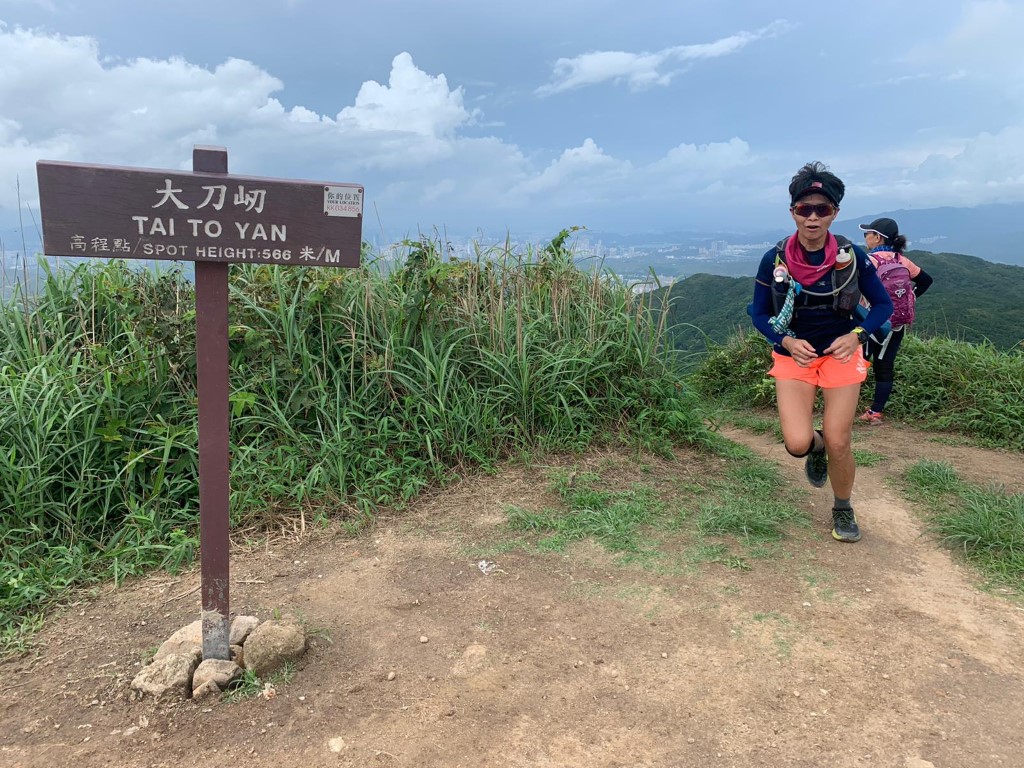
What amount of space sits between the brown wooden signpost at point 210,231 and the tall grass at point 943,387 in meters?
5.27

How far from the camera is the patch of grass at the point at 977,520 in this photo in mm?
3217

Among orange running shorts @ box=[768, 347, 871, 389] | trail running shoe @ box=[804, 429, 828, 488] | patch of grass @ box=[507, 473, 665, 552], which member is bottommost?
patch of grass @ box=[507, 473, 665, 552]

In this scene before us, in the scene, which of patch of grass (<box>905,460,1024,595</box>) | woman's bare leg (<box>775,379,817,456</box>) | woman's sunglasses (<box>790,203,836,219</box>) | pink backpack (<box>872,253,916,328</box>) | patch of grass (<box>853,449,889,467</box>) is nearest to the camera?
woman's sunglasses (<box>790,203,836,219</box>)

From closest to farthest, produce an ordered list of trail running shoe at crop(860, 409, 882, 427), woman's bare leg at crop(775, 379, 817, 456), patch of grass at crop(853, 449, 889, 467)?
woman's bare leg at crop(775, 379, 817, 456), patch of grass at crop(853, 449, 889, 467), trail running shoe at crop(860, 409, 882, 427)

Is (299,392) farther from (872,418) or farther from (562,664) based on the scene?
(872,418)

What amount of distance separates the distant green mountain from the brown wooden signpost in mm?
3452

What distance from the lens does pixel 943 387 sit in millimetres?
6152

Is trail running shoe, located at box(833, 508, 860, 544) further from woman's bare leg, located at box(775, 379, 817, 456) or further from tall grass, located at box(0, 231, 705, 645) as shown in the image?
tall grass, located at box(0, 231, 705, 645)

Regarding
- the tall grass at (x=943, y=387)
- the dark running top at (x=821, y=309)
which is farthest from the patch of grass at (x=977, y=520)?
the tall grass at (x=943, y=387)

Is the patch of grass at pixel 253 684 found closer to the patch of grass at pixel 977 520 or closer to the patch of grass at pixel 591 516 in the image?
the patch of grass at pixel 591 516

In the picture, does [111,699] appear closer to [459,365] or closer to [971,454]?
[459,365]

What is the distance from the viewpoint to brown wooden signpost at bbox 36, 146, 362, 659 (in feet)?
6.88

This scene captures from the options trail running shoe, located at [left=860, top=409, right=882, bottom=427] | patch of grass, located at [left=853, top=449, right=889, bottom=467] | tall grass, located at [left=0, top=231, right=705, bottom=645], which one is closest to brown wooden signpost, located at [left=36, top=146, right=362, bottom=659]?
tall grass, located at [left=0, top=231, right=705, bottom=645]

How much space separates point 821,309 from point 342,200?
2336 mm
